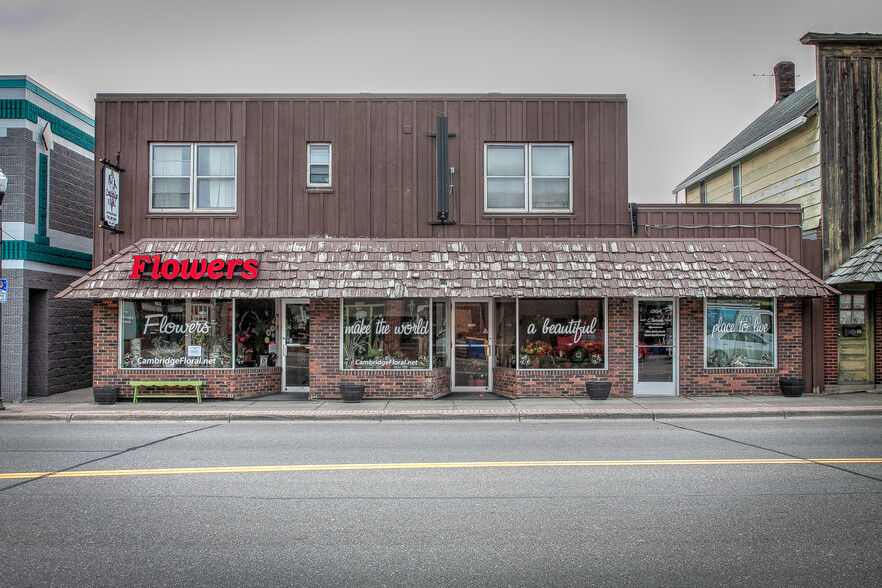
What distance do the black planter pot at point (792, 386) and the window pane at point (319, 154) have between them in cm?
1131

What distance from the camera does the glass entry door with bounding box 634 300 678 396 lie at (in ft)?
43.7

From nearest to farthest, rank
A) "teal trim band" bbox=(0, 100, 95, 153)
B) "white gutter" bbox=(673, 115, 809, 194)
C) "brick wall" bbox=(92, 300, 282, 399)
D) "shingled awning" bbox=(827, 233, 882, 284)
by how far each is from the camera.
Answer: "shingled awning" bbox=(827, 233, 882, 284)
"brick wall" bbox=(92, 300, 282, 399)
"teal trim band" bbox=(0, 100, 95, 153)
"white gutter" bbox=(673, 115, 809, 194)

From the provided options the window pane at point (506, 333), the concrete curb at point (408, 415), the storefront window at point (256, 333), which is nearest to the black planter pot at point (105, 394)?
the concrete curb at point (408, 415)

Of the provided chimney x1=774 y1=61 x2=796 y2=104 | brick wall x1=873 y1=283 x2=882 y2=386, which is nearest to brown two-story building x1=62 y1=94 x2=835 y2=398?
brick wall x1=873 y1=283 x2=882 y2=386

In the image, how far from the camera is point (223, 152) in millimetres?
13734

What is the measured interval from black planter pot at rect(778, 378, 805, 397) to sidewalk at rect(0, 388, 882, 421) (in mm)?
163

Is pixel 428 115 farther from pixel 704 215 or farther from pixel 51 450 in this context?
pixel 51 450

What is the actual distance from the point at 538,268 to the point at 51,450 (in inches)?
363

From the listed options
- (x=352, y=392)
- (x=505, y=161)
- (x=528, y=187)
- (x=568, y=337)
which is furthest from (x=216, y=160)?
(x=568, y=337)

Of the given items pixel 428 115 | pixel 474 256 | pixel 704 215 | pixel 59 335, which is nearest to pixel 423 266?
pixel 474 256

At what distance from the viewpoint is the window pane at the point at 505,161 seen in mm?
13820

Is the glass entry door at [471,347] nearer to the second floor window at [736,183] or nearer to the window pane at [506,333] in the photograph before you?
the window pane at [506,333]

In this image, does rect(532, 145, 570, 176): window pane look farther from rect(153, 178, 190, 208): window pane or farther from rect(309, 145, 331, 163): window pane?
rect(153, 178, 190, 208): window pane

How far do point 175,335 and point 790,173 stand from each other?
1577cm
